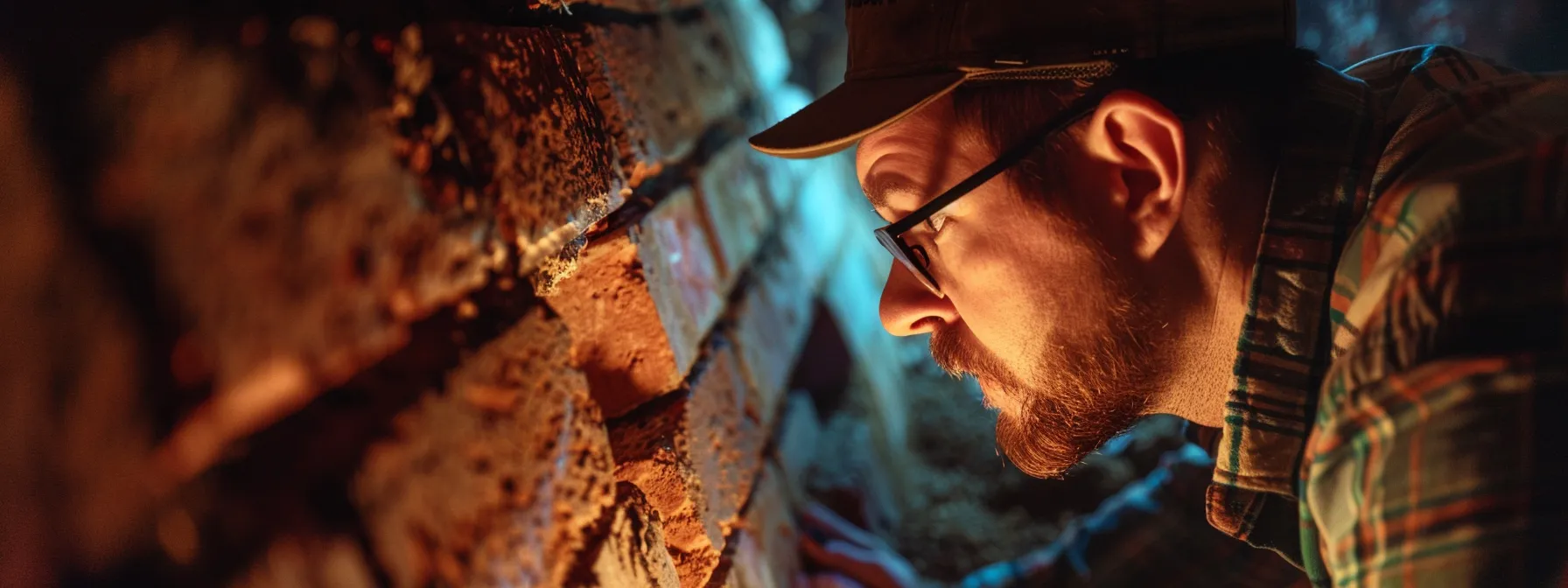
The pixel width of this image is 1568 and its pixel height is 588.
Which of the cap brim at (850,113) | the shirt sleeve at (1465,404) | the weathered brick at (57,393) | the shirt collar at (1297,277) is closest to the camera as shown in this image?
the weathered brick at (57,393)

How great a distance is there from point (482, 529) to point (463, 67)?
18.5 inches

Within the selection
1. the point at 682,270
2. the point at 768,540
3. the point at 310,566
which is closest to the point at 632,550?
the point at 310,566

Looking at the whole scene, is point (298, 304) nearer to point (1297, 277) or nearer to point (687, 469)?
point (687, 469)

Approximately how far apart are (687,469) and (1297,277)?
989 millimetres

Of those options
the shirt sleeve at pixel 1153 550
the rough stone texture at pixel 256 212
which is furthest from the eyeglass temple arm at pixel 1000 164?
the shirt sleeve at pixel 1153 550

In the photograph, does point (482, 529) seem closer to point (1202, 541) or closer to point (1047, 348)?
point (1047, 348)

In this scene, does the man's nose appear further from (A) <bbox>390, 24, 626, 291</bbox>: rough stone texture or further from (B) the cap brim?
(A) <bbox>390, 24, 626, 291</bbox>: rough stone texture

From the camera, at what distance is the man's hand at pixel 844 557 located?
78.7 inches

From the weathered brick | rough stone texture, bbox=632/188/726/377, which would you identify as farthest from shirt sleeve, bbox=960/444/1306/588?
the weathered brick

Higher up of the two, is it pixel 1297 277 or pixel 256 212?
pixel 256 212

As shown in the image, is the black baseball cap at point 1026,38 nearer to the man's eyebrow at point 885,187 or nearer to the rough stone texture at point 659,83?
the man's eyebrow at point 885,187

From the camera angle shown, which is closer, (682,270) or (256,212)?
(256,212)

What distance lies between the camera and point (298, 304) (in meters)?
0.62

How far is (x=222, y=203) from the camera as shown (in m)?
0.60
